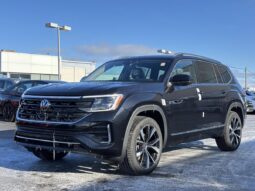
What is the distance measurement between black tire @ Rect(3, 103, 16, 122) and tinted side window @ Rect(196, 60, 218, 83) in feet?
26.6

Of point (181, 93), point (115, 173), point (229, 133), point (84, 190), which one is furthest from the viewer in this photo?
point (229, 133)

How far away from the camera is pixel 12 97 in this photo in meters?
15.0

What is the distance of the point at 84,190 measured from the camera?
5648 mm

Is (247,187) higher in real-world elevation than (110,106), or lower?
lower

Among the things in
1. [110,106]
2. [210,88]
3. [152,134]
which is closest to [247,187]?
[152,134]

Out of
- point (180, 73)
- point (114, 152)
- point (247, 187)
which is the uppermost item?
point (180, 73)

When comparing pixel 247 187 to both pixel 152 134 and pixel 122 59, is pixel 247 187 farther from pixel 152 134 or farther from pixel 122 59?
pixel 122 59

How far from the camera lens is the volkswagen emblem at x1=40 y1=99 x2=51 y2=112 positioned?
6422 mm

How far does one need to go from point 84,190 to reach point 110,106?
3.85 feet

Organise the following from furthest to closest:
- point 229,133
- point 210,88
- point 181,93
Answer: point 229,133
point 210,88
point 181,93

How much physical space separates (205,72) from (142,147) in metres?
2.60

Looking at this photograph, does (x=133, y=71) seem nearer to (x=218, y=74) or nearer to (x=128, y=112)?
(x=128, y=112)

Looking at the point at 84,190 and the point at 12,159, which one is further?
the point at 12,159

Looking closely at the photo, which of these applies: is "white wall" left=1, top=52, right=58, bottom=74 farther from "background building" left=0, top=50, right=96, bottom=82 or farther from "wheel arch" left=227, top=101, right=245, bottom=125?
"wheel arch" left=227, top=101, right=245, bottom=125
